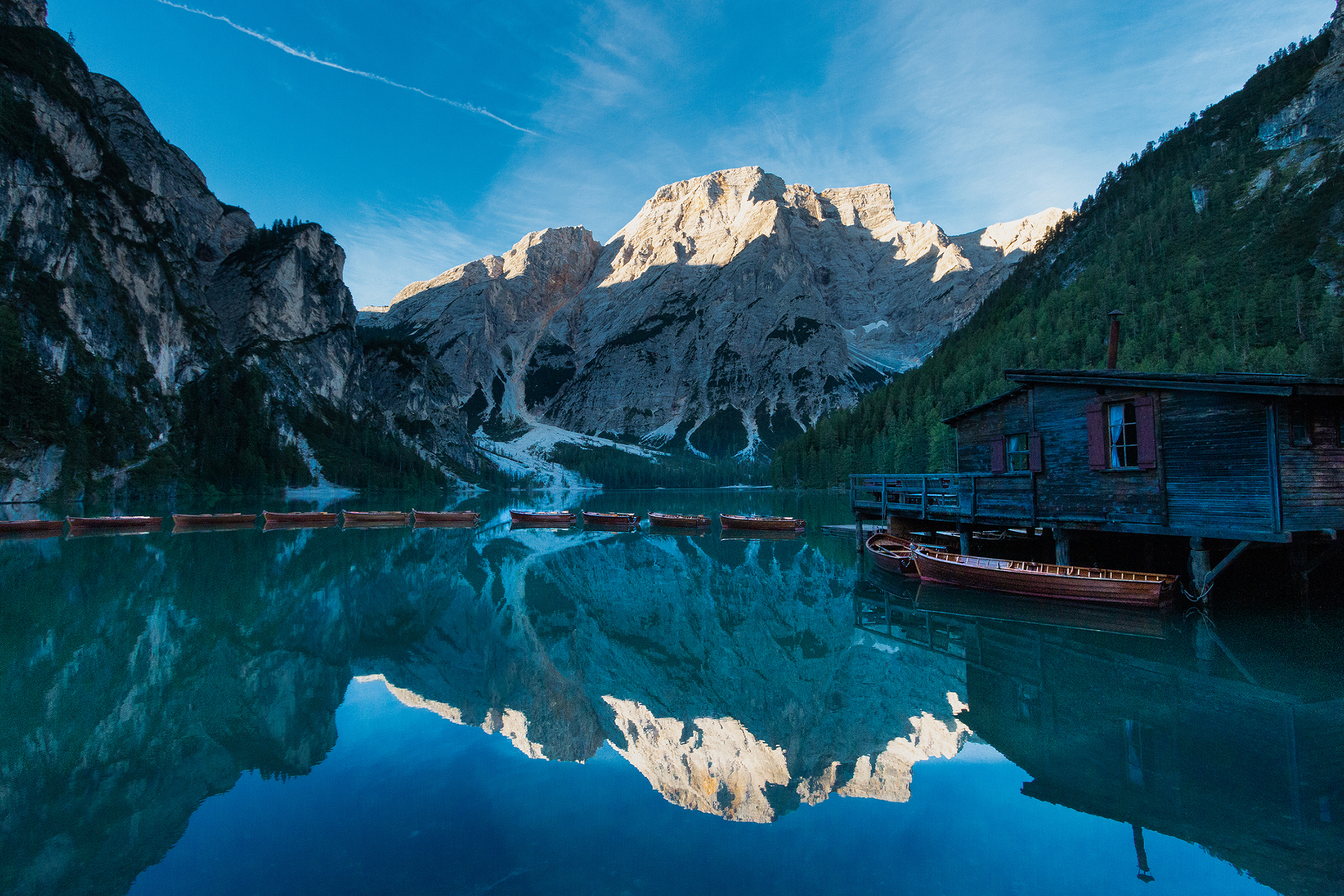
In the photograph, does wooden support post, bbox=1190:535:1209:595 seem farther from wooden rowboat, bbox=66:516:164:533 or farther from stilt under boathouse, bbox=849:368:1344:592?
wooden rowboat, bbox=66:516:164:533

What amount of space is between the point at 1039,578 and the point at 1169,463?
555 centimetres

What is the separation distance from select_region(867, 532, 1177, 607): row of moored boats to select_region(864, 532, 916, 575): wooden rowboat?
2.0 inches

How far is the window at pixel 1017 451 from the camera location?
2684cm

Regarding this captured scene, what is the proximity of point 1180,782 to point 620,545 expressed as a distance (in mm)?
40280

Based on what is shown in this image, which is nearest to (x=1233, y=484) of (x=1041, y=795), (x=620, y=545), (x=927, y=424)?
(x=1041, y=795)

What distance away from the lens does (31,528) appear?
47031 mm

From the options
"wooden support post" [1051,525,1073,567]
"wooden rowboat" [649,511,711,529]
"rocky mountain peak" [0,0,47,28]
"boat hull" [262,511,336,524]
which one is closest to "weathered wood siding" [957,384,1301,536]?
"wooden support post" [1051,525,1073,567]

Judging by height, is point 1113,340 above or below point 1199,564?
above

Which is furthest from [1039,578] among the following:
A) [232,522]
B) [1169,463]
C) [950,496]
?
[232,522]

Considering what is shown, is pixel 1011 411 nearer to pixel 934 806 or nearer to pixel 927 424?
pixel 934 806

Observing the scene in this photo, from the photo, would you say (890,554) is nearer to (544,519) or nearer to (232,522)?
(544,519)

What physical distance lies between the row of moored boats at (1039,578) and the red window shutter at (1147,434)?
3.69m

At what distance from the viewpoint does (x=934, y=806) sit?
926 centimetres

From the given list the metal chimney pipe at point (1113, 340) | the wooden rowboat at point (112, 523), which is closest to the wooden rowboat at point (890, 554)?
the metal chimney pipe at point (1113, 340)
